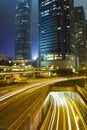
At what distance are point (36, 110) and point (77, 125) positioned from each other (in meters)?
10.6

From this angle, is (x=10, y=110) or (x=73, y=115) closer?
(x=10, y=110)

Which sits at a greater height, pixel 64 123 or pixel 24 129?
pixel 24 129

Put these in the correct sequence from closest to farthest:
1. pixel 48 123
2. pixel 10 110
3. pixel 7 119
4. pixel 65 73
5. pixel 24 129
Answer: pixel 24 129 < pixel 7 119 < pixel 10 110 < pixel 48 123 < pixel 65 73

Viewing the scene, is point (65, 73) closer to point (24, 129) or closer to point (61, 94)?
point (61, 94)

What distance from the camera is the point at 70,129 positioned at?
43562mm

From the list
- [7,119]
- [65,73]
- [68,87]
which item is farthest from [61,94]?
[65,73]

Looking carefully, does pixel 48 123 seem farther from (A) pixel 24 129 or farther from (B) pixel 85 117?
(A) pixel 24 129

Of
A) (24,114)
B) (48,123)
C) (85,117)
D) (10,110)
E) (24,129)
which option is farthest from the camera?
(85,117)

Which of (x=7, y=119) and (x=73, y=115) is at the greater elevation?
(x=7, y=119)

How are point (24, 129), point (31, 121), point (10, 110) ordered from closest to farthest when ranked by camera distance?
1. point (24, 129)
2. point (31, 121)
3. point (10, 110)

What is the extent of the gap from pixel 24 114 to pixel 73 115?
21942 millimetres

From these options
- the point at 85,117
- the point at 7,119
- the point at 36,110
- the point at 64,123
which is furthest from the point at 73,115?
the point at 7,119

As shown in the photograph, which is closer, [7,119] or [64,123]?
[7,119]

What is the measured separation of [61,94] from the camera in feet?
316
